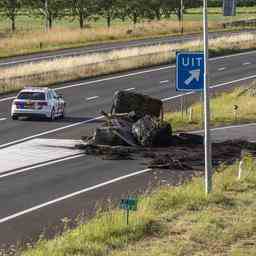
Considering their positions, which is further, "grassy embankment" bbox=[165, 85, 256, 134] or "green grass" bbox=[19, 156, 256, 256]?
"grassy embankment" bbox=[165, 85, 256, 134]

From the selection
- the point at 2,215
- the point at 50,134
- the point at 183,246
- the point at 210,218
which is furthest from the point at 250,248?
the point at 50,134

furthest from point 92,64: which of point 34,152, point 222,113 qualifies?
point 34,152

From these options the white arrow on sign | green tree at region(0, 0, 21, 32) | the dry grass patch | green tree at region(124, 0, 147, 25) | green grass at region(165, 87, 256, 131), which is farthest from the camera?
green tree at region(124, 0, 147, 25)

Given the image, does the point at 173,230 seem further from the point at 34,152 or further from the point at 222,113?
the point at 222,113

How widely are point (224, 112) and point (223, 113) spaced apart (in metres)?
Result: 0.36

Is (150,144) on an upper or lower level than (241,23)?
upper

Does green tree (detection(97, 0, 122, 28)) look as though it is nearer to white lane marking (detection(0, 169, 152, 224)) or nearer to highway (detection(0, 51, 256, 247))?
highway (detection(0, 51, 256, 247))

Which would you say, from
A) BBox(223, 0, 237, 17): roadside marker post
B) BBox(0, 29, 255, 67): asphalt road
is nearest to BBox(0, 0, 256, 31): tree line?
BBox(0, 29, 255, 67): asphalt road

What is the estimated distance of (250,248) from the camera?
14.7 metres

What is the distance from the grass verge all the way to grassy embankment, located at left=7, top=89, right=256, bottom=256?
18.4m

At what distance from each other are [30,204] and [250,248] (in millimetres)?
7599

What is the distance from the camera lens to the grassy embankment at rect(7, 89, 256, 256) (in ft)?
47.6

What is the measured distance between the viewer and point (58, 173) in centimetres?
2641

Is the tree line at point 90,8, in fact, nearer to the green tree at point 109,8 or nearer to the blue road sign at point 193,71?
the green tree at point 109,8
